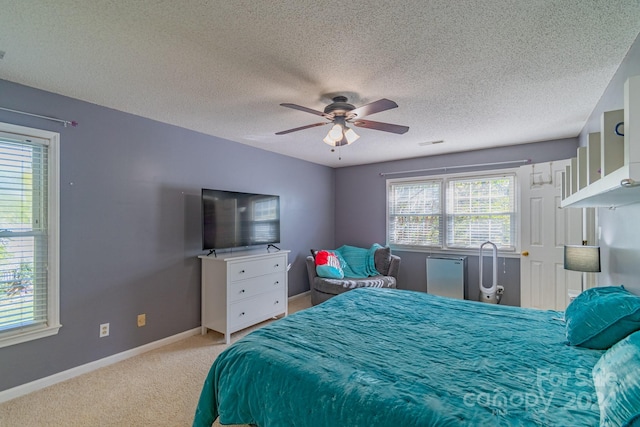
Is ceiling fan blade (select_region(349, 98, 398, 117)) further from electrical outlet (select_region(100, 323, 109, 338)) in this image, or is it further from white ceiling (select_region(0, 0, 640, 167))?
electrical outlet (select_region(100, 323, 109, 338))

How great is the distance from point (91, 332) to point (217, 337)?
4.02 ft

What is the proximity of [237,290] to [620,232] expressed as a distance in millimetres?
3428

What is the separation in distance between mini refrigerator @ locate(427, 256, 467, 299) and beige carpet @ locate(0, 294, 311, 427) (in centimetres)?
336

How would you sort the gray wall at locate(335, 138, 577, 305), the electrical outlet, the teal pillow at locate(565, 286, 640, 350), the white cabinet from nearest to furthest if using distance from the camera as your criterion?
the teal pillow at locate(565, 286, 640, 350) < the electrical outlet < the white cabinet < the gray wall at locate(335, 138, 577, 305)

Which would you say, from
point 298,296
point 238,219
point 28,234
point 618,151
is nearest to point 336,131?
point 618,151

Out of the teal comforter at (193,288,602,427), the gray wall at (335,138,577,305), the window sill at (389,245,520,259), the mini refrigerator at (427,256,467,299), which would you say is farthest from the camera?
the mini refrigerator at (427,256,467,299)

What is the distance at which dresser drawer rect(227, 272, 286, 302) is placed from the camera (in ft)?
10.9

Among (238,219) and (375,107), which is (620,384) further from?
(238,219)

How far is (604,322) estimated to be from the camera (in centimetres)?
153

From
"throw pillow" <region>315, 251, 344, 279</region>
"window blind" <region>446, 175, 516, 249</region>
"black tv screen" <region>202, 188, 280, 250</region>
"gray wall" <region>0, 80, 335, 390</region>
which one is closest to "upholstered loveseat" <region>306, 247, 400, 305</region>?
"throw pillow" <region>315, 251, 344, 279</region>

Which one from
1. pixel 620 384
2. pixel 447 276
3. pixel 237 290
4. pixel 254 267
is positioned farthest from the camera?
pixel 447 276

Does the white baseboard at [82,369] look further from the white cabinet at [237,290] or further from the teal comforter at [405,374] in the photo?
the teal comforter at [405,374]

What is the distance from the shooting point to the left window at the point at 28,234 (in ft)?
7.46

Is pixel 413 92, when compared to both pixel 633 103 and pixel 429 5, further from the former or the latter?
pixel 633 103
